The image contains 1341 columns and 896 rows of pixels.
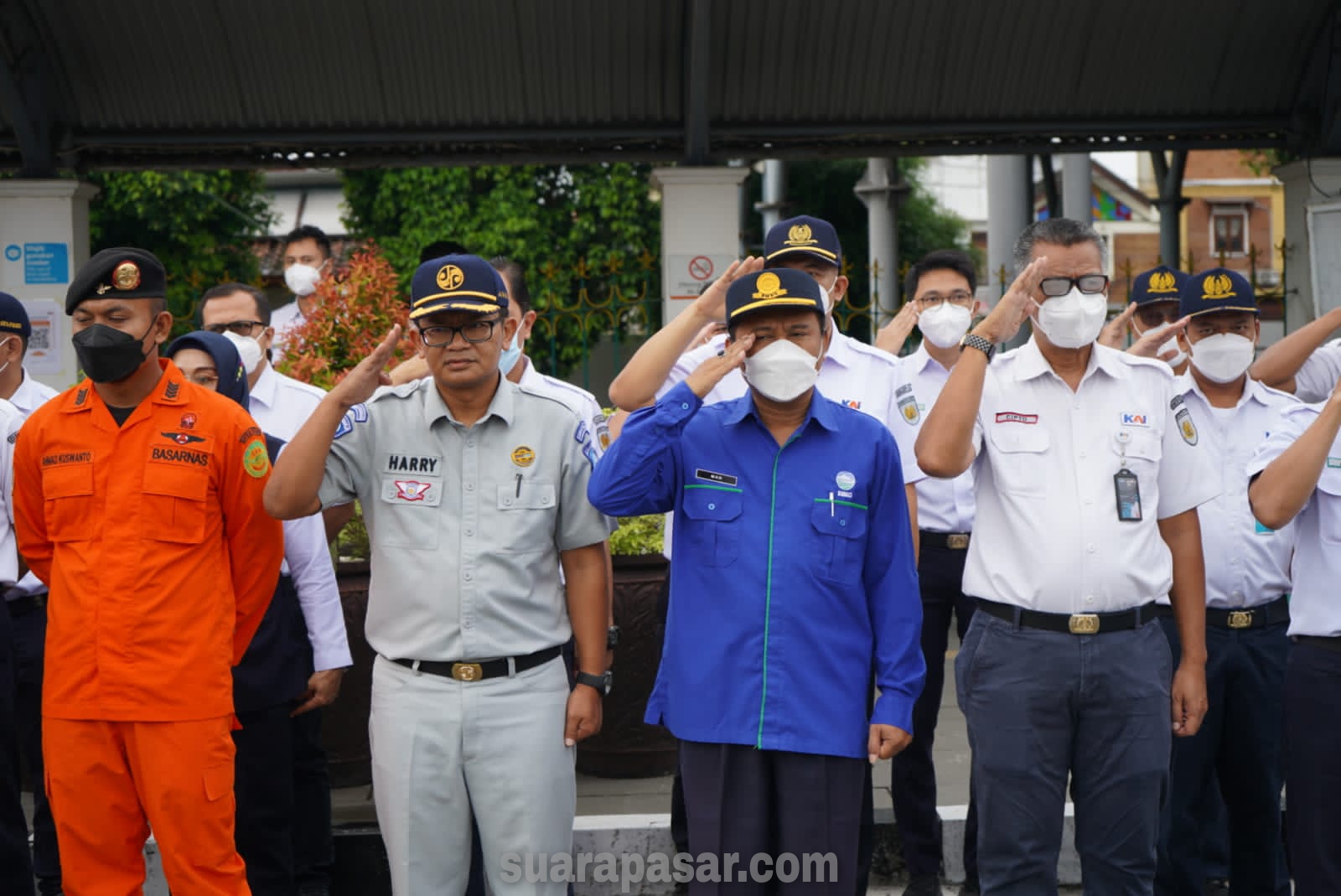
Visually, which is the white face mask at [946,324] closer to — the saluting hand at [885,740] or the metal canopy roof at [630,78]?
the saluting hand at [885,740]

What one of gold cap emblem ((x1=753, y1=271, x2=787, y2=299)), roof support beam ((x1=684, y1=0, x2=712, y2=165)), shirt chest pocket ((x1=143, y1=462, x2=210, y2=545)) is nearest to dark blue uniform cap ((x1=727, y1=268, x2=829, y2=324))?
gold cap emblem ((x1=753, y1=271, x2=787, y2=299))

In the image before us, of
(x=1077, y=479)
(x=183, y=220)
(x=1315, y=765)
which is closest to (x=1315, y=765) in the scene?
(x=1315, y=765)

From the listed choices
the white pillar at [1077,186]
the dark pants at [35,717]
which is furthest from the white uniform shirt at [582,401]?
the white pillar at [1077,186]

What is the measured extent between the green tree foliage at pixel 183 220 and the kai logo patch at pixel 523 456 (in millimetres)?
16144

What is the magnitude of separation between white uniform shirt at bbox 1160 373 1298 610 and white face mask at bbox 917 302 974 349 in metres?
0.88

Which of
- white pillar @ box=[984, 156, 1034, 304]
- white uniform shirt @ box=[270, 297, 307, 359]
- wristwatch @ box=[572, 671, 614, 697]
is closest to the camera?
wristwatch @ box=[572, 671, 614, 697]

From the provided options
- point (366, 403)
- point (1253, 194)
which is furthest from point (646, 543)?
point (1253, 194)

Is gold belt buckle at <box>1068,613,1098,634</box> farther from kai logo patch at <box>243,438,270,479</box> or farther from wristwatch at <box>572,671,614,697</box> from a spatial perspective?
kai logo patch at <box>243,438,270,479</box>

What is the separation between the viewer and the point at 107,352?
12.3ft

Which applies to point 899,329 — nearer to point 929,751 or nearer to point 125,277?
point 929,751

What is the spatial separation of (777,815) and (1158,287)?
10.7 feet

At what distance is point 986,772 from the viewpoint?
387 cm

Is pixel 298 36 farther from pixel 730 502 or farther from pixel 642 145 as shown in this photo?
pixel 730 502

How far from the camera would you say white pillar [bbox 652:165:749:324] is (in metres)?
9.11
